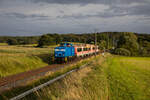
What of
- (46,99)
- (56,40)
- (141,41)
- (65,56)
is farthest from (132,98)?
(56,40)

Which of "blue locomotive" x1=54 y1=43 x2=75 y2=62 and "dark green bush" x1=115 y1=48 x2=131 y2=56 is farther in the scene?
"dark green bush" x1=115 y1=48 x2=131 y2=56

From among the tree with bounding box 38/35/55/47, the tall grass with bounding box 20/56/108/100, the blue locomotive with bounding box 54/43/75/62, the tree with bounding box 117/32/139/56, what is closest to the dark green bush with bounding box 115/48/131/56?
the tree with bounding box 117/32/139/56

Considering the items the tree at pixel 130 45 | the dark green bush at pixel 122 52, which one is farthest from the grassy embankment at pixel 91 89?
the tree at pixel 130 45

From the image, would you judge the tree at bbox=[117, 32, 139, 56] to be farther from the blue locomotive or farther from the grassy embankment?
the grassy embankment

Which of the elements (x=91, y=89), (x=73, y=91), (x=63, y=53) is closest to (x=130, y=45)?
(x=63, y=53)

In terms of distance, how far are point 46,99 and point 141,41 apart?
66795 millimetres

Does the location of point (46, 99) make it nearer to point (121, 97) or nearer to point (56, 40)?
point (121, 97)

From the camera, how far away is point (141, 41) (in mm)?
64812

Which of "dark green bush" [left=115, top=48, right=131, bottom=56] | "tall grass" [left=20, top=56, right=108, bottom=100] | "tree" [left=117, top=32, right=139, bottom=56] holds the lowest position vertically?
"dark green bush" [left=115, top=48, right=131, bottom=56]

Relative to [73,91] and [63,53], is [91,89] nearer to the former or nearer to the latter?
[73,91]

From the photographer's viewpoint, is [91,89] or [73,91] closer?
[73,91]

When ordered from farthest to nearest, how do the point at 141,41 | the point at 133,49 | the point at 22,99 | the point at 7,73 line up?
1. the point at 141,41
2. the point at 133,49
3. the point at 7,73
4. the point at 22,99

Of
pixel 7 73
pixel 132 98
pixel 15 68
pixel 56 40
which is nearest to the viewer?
pixel 132 98

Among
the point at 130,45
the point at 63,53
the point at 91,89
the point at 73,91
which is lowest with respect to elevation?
the point at 130,45
